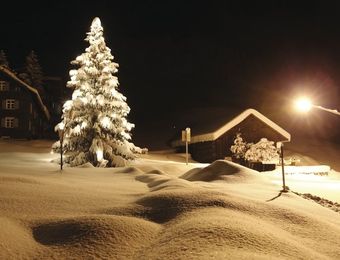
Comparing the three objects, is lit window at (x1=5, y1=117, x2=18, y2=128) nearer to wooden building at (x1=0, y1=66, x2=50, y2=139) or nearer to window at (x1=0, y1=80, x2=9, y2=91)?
wooden building at (x1=0, y1=66, x2=50, y2=139)

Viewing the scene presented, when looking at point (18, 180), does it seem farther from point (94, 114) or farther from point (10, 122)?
point (10, 122)

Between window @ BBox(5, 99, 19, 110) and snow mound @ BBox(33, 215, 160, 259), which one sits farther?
window @ BBox(5, 99, 19, 110)

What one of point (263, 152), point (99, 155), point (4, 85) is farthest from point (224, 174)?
point (4, 85)

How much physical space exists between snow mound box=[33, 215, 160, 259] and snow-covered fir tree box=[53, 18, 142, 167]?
16.5 metres

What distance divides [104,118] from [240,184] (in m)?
10.8

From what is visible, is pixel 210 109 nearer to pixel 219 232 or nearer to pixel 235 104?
pixel 235 104

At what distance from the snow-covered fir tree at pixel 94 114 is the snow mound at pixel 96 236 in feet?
54.0

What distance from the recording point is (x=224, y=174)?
15.8m

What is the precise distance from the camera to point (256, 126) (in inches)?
1321

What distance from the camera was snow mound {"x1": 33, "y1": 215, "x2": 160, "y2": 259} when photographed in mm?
5027

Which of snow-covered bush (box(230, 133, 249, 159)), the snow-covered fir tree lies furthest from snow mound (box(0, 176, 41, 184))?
snow-covered bush (box(230, 133, 249, 159))

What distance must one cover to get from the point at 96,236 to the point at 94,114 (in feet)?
60.0

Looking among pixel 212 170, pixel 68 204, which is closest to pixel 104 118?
pixel 212 170

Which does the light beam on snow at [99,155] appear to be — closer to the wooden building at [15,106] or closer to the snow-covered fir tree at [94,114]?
the snow-covered fir tree at [94,114]
